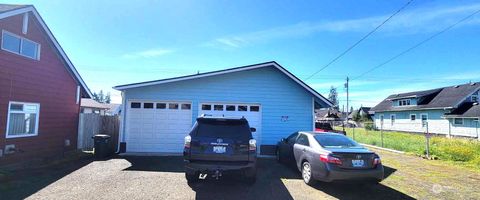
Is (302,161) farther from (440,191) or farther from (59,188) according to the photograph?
(59,188)

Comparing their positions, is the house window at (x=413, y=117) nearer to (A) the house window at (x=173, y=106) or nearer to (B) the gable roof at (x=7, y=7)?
(A) the house window at (x=173, y=106)

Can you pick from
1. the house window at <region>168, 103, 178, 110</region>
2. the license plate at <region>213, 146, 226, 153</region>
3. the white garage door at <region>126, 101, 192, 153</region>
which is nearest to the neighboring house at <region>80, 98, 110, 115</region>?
the white garage door at <region>126, 101, 192, 153</region>

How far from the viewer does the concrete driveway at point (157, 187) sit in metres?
6.32

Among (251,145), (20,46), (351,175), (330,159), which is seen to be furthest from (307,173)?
(20,46)

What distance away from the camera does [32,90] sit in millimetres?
10938

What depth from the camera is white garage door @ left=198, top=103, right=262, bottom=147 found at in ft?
42.9

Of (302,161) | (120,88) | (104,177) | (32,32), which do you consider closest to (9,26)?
(32,32)

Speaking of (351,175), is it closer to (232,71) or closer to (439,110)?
(232,71)

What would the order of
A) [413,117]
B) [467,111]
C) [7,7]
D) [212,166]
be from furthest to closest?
[413,117]
[467,111]
[7,7]
[212,166]

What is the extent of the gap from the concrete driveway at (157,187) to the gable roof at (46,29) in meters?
5.37

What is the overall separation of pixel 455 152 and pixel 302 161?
9009mm

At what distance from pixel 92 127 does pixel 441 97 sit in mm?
37947

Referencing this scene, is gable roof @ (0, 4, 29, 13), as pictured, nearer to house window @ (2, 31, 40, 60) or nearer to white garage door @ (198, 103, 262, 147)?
house window @ (2, 31, 40, 60)

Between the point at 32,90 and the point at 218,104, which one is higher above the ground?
the point at 32,90
